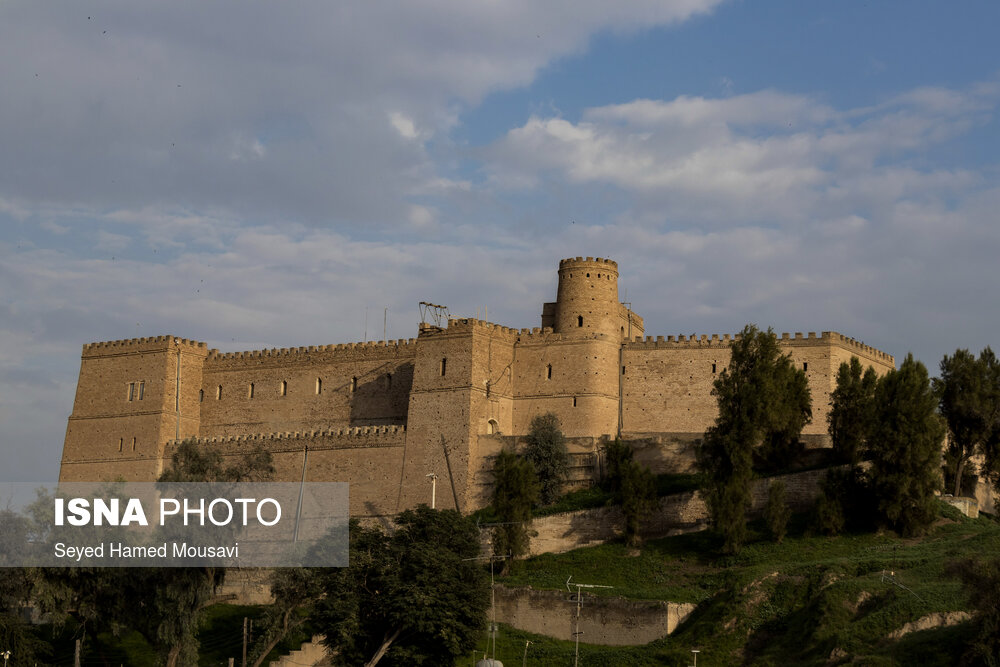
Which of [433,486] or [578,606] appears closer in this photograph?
[578,606]

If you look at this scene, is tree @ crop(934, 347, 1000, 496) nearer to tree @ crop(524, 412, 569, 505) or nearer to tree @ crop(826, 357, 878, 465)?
tree @ crop(826, 357, 878, 465)

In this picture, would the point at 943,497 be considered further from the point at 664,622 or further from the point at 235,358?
the point at 235,358

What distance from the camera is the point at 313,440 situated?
220 feet

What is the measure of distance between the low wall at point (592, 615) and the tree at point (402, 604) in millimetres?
2129

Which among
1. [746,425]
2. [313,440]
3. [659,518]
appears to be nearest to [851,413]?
[746,425]

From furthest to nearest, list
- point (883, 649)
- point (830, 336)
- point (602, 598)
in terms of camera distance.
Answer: point (830, 336) → point (602, 598) → point (883, 649)

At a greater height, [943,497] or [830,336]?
[830,336]

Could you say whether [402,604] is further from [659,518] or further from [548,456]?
[548,456]

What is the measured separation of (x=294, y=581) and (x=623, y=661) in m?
10.6

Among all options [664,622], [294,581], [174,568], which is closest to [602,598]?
[664,622]

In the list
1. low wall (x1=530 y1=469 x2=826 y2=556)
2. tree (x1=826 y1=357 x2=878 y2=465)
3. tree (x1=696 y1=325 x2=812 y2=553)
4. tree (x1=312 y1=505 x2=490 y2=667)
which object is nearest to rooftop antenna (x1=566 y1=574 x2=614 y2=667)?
tree (x1=312 y1=505 x2=490 y2=667)

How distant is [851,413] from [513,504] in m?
12.7

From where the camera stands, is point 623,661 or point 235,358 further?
point 235,358

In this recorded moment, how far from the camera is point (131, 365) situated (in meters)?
73.9
